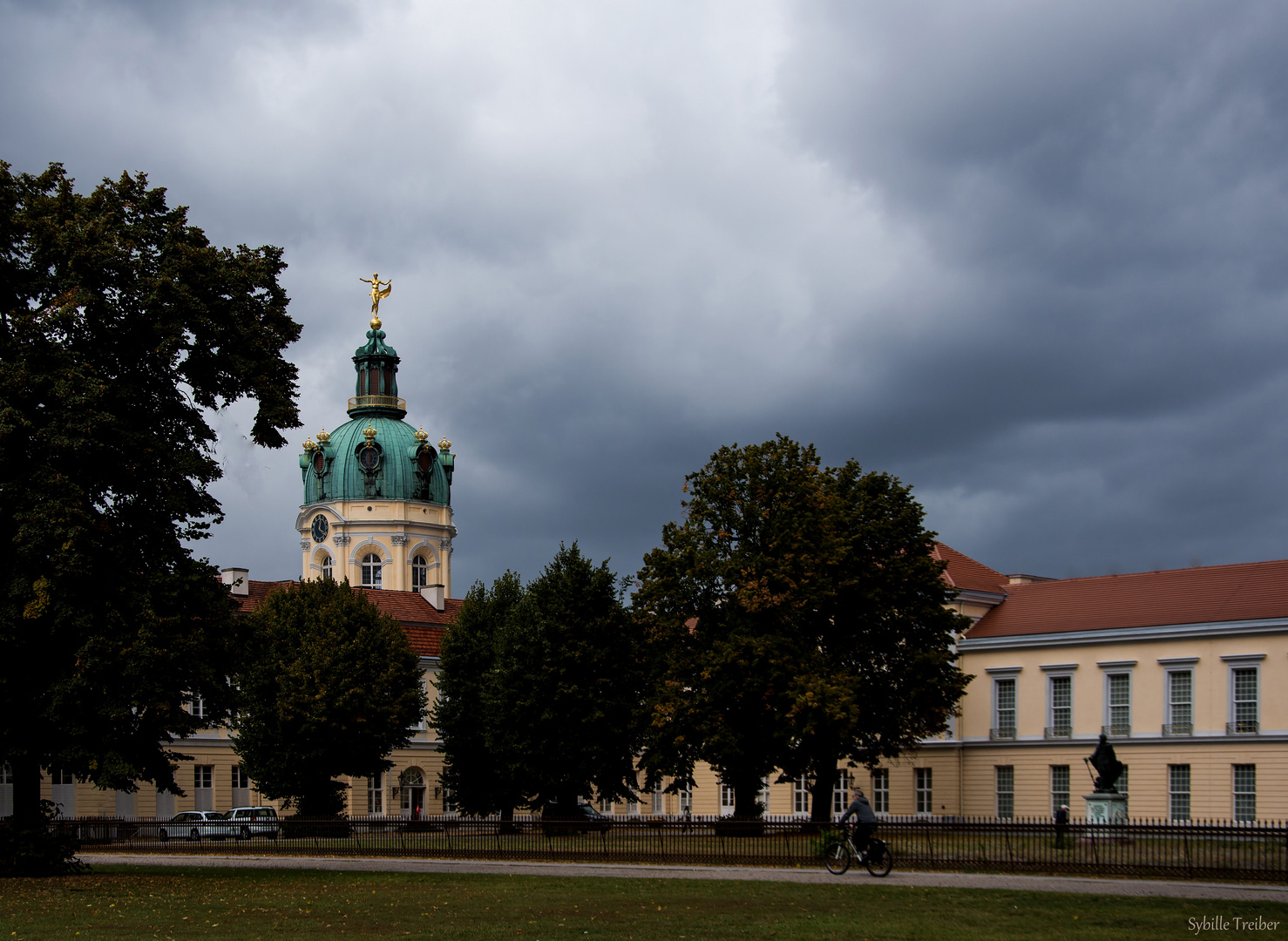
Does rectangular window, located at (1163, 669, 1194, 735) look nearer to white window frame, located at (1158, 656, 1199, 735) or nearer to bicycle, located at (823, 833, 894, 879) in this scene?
white window frame, located at (1158, 656, 1199, 735)

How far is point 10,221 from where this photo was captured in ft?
115

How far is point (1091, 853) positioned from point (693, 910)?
40.7ft

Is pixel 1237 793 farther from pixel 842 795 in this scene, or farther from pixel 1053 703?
pixel 842 795

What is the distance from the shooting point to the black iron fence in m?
30.8

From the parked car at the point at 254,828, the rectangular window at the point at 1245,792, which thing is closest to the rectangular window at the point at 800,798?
the rectangular window at the point at 1245,792

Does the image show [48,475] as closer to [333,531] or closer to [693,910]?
[693,910]

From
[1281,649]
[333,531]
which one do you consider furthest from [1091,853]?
[333,531]

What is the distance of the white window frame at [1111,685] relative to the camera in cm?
6247

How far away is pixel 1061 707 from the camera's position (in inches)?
2576

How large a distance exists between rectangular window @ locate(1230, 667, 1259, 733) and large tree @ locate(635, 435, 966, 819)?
11.5 metres

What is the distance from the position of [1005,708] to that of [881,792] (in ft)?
24.8

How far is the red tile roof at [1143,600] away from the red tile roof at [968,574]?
4.86 feet

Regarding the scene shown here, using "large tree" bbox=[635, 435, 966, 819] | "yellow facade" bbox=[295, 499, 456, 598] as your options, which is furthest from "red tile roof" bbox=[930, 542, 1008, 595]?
"yellow facade" bbox=[295, 499, 456, 598]

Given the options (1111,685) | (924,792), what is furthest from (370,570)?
(1111,685)
